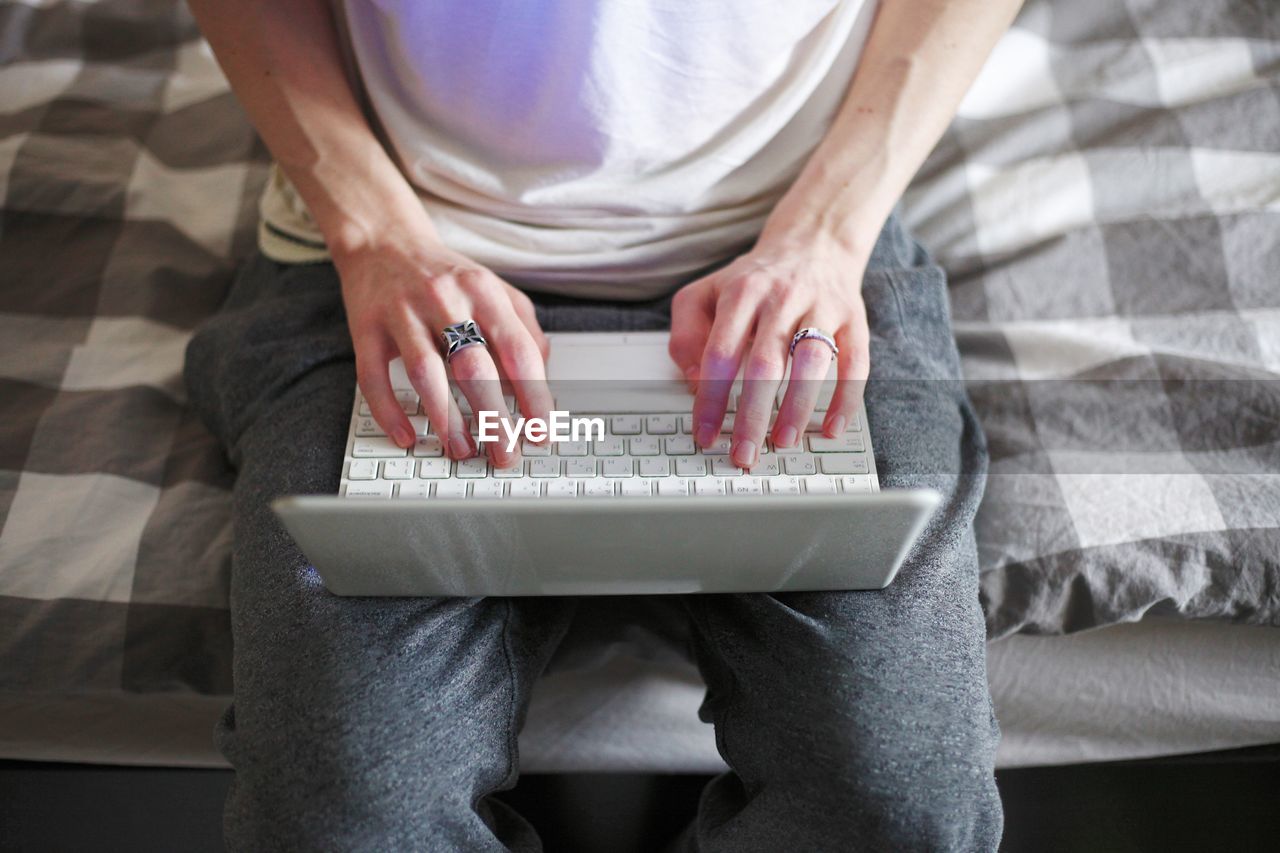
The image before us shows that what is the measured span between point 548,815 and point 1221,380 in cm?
77

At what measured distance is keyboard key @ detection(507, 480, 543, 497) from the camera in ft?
2.20

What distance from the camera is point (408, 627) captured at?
2.22 feet

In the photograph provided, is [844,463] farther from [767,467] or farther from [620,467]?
[620,467]

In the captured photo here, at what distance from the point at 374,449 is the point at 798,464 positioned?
12.0 inches

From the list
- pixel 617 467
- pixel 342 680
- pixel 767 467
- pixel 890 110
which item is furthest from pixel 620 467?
pixel 890 110

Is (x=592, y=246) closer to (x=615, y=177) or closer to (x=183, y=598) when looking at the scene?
(x=615, y=177)

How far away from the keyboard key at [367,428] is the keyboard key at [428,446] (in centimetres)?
3

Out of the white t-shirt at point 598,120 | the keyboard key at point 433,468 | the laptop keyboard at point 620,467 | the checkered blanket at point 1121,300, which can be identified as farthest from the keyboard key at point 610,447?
the checkered blanket at point 1121,300

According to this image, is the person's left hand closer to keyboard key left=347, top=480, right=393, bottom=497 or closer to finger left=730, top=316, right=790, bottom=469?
finger left=730, top=316, right=790, bottom=469

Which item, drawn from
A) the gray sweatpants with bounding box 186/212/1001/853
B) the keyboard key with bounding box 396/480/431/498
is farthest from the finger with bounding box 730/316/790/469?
the keyboard key with bounding box 396/480/431/498

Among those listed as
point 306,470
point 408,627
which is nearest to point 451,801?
point 408,627

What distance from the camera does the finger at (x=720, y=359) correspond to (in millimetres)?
684

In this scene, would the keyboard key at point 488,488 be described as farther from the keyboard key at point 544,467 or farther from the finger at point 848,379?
the finger at point 848,379

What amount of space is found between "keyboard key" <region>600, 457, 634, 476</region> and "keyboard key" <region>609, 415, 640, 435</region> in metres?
0.02
